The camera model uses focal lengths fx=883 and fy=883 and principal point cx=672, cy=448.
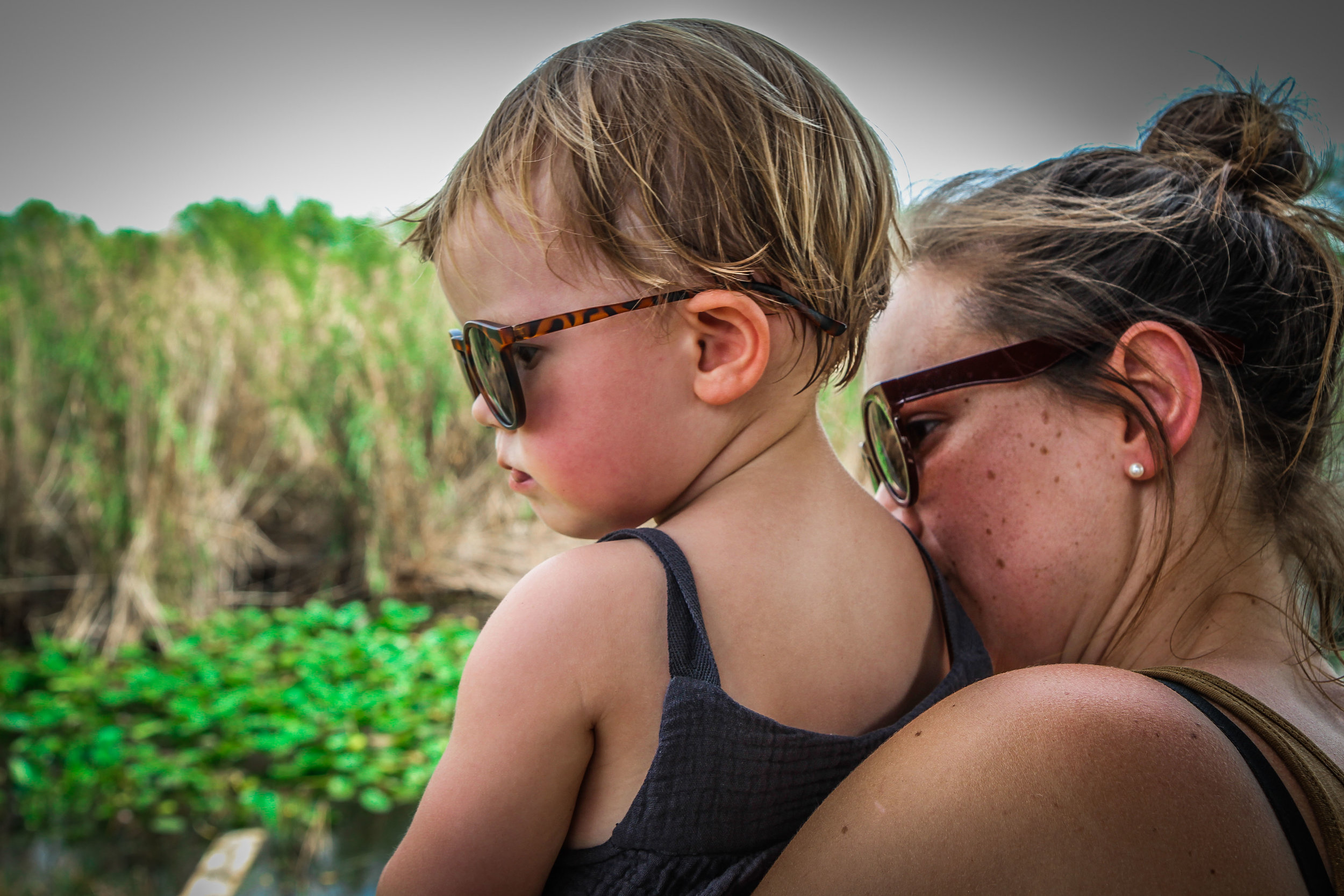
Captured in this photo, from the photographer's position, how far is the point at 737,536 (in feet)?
3.75

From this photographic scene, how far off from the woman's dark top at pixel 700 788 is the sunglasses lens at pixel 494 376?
257mm

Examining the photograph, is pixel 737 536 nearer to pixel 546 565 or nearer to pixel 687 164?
pixel 546 565

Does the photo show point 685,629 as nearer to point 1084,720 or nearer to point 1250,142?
point 1084,720

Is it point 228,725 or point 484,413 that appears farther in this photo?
point 228,725

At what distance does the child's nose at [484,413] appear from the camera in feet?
4.33

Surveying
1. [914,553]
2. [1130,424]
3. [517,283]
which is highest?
[517,283]

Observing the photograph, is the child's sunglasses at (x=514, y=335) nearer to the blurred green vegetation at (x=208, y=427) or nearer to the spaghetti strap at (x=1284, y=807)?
the spaghetti strap at (x=1284, y=807)

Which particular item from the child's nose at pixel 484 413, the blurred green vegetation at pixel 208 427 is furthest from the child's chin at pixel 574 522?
the blurred green vegetation at pixel 208 427

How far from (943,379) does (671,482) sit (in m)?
0.58

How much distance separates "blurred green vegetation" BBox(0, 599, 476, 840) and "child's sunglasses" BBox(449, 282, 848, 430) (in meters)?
2.91

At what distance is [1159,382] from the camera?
1.41 metres

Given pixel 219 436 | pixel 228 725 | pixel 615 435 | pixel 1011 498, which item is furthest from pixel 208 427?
pixel 1011 498

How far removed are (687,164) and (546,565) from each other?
573 millimetres

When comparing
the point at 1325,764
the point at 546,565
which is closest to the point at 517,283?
the point at 546,565
